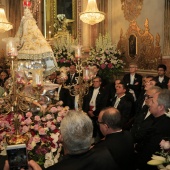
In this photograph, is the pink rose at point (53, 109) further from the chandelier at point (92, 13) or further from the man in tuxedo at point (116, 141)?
the chandelier at point (92, 13)

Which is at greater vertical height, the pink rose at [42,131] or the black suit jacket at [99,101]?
the pink rose at [42,131]

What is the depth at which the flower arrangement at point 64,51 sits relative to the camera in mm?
9578

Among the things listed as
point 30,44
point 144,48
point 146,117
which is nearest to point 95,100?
point 30,44

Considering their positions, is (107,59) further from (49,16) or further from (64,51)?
(49,16)

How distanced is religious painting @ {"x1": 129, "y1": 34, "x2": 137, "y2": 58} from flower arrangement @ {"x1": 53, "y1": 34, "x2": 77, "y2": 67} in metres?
1.73

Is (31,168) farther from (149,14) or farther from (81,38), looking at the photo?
(81,38)

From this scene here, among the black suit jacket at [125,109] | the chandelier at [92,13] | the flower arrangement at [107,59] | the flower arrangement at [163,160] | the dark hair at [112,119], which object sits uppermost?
the chandelier at [92,13]

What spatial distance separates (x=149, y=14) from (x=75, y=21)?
3.77 m

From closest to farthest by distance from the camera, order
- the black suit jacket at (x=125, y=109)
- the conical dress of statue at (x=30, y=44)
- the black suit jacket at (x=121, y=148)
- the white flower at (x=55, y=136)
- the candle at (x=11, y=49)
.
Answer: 1. the black suit jacket at (x=121, y=148)
2. the candle at (x=11, y=49)
3. the white flower at (x=55, y=136)
4. the conical dress of statue at (x=30, y=44)
5. the black suit jacket at (x=125, y=109)

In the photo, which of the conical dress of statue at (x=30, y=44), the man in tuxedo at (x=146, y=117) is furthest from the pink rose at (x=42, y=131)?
the conical dress of statue at (x=30, y=44)

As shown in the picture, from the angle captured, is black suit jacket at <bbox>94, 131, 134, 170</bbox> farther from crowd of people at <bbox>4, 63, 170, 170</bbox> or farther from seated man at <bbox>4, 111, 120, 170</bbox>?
seated man at <bbox>4, 111, 120, 170</bbox>

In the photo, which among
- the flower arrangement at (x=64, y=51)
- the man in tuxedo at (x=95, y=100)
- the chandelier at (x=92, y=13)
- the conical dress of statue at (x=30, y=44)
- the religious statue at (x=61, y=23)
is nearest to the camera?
the conical dress of statue at (x=30, y=44)

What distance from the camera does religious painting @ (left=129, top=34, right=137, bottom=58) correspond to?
8.88 m

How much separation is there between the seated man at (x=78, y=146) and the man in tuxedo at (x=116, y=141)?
0.62 metres
